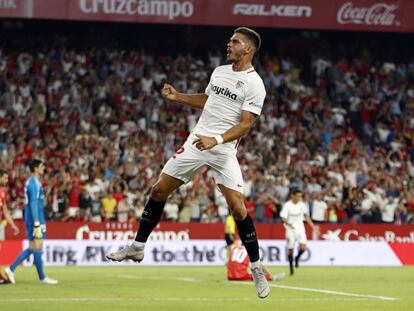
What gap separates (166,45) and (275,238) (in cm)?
1091

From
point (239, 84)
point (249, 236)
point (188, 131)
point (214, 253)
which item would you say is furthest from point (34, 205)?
point (188, 131)

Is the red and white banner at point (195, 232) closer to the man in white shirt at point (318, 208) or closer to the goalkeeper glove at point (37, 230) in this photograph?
the man in white shirt at point (318, 208)

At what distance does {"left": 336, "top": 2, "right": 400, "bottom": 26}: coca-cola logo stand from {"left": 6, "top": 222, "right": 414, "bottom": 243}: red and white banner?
7.41 meters

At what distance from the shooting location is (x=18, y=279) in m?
23.5

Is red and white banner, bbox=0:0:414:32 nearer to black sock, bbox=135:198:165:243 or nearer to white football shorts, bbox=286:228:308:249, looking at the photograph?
white football shorts, bbox=286:228:308:249

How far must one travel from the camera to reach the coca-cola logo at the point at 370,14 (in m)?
38.1

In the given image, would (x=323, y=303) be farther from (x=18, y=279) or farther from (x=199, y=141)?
(x=18, y=279)

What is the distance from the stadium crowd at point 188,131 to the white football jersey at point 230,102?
1939 centimetres

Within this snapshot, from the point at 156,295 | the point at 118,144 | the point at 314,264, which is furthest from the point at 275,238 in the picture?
the point at 156,295

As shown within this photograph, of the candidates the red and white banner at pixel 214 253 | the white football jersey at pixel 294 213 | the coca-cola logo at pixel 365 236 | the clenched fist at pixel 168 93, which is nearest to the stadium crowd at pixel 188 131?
the coca-cola logo at pixel 365 236

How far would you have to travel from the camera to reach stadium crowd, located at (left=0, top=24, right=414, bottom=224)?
33781 mm

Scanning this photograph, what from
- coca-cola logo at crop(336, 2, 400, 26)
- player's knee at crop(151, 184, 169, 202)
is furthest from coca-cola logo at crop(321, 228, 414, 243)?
player's knee at crop(151, 184, 169, 202)

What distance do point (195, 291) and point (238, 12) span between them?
1856 cm

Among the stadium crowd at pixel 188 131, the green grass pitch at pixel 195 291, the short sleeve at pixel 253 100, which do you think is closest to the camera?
the short sleeve at pixel 253 100
